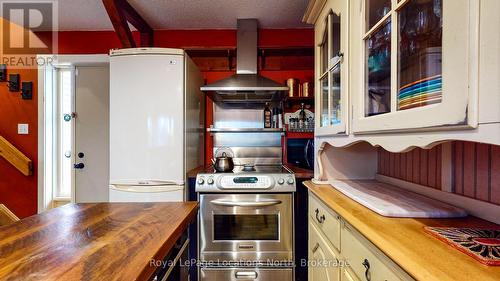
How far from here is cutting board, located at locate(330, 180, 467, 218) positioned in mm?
995

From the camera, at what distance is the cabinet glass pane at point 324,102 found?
168 centimetres

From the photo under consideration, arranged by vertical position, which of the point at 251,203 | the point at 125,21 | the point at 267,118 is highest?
the point at 125,21

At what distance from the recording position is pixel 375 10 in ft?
3.53

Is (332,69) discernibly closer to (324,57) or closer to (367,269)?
(324,57)

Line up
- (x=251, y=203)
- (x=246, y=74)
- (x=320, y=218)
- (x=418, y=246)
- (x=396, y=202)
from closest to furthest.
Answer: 1. (x=418, y=246)
2. (x=396, y=202)
3. (x=320, y=218)
4. (x=251, y=203)
5. (x=246, y=74)

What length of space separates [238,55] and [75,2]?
1515 mm

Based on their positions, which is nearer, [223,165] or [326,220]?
[326,220]

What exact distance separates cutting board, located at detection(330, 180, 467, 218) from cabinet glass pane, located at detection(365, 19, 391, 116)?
0.39 meters

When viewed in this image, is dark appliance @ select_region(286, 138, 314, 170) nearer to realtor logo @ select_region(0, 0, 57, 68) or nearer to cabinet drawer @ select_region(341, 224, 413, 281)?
cabinet drawer @ select_region(341, 224, 413, 281)

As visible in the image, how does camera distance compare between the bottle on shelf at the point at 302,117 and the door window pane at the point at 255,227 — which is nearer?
the door window pane at the point at 255,227

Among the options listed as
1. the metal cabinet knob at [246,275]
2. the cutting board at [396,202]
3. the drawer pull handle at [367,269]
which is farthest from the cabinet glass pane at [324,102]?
the metal cabinet knob at [246,275]

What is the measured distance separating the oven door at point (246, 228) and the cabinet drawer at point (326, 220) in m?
0.42

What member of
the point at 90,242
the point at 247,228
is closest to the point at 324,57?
the point at 247,228

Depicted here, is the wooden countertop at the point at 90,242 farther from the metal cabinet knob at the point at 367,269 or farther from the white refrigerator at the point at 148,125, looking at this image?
the white refrigerator at the point at 148,125
